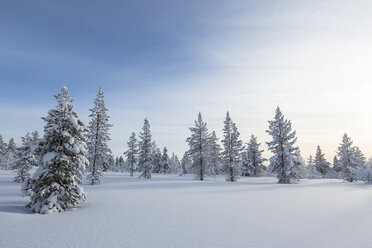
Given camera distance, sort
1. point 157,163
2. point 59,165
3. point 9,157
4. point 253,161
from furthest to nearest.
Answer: point 157,163 → point 9,157 → point 253,161 → point 59,165

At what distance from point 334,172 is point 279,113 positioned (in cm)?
5473

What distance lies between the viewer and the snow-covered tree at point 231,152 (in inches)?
1555

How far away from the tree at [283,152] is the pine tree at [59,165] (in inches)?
1240

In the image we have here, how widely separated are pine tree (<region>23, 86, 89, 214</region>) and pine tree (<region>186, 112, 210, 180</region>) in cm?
3086

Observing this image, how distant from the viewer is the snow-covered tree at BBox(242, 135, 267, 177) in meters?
56.7

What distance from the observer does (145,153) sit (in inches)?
1875

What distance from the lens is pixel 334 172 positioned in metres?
75.1

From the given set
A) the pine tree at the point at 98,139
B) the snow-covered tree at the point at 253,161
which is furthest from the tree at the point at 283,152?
the pine tree at the point at 98,139

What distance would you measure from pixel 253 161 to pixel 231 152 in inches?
753

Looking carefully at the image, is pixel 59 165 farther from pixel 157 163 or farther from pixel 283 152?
pixel 157 163

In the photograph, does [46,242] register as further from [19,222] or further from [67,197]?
[67,197]

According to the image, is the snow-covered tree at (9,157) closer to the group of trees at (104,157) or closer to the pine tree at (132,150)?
the group of trees at (104,157)

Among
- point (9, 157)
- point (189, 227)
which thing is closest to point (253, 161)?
point (189, 227)

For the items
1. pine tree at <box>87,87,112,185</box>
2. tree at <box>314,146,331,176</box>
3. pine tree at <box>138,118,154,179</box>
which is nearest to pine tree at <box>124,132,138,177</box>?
pine tree at <box>138,118,154,179</box>
